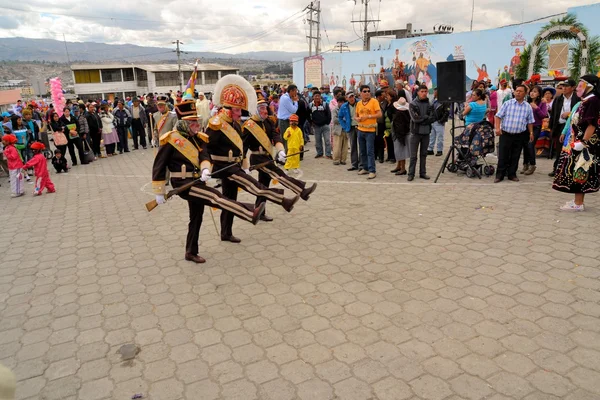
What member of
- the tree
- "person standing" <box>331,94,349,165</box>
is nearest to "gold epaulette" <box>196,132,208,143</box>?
"person standing" <box>331,94,349,165</box>

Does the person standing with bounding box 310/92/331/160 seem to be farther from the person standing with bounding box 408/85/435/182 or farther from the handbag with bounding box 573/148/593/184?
the handbag with bounding box 573/148/593/184

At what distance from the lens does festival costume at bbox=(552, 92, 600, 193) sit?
5895mm

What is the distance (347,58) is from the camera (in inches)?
1235

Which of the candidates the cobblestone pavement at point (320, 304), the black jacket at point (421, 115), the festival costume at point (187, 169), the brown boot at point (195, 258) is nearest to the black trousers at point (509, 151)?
the cobblestone pavement at point (320, 304)

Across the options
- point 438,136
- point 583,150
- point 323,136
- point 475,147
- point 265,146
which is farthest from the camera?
point 323,136

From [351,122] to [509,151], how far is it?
11.7ft

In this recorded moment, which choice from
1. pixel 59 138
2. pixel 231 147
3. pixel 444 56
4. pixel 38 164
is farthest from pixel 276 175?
pixel 444 56

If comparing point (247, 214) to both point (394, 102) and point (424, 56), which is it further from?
point (424, 56)

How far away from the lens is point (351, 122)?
1027cm

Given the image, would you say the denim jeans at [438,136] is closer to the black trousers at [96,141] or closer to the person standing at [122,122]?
the person standing at [122,122]

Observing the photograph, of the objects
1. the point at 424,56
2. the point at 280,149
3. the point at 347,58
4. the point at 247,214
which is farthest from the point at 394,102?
the point at 347,58

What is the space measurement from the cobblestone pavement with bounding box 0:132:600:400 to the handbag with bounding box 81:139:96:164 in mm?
6727

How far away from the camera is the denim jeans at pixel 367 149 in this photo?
9.06 metres

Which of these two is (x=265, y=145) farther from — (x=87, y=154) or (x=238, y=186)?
(x=87, y=154)
